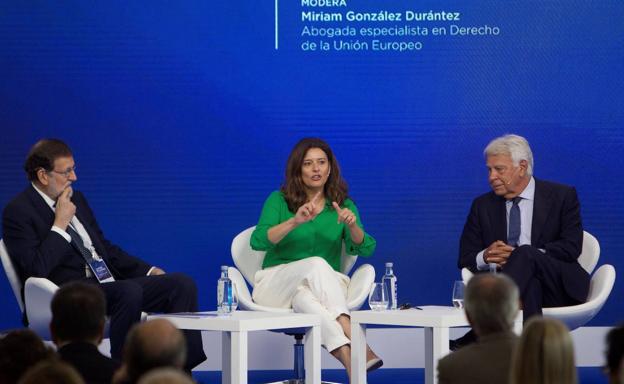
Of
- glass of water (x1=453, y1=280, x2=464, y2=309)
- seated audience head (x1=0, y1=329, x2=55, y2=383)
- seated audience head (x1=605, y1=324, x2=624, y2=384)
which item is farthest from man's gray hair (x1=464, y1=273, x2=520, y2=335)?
glass of water (x1=453, y1=280, x2=464, y2=309)

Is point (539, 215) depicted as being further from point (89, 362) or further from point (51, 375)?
point (51, 375)

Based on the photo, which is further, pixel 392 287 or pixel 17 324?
pixel 17 324

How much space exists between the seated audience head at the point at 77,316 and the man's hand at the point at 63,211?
2.19 m

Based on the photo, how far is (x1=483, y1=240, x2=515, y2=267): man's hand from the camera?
5.66m

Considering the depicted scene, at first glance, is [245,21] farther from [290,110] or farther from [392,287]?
[392,287]

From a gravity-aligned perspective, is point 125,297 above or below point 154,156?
below

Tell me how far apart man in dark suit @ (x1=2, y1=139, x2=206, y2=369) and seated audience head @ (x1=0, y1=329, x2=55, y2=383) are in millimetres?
2369

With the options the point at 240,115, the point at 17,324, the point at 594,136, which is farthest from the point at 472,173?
the point at 17,324

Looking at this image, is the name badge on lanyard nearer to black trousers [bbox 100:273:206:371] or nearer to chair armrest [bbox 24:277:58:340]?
black trousers [bbox 100:273:206:371]

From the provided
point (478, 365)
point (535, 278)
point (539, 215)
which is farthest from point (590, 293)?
point (478, 365)

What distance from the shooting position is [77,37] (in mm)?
6633

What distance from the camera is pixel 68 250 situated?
209 inches

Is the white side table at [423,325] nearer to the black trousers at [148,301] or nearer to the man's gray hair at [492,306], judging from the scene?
the black trousers at [148,301]

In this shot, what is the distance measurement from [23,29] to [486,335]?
4.46 m
